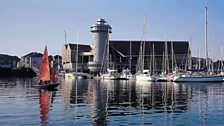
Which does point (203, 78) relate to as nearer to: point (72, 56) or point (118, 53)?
point (118, 53)

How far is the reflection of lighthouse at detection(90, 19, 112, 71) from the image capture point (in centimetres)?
13025

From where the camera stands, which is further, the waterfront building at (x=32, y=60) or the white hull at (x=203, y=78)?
the waterfront building at (x=32, y=60)

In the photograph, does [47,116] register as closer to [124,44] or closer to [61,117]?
[61,117]

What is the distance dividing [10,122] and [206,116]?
40.4 ft

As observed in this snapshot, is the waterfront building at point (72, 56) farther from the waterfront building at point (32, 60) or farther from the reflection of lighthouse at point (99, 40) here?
the waterfront building at point (32, 60)

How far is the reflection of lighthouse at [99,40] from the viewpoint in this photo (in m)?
130

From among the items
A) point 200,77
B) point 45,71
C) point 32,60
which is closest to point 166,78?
point 200,77

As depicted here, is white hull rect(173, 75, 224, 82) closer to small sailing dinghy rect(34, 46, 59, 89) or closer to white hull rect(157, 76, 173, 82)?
white hull rect(157, 76, 173, 82)

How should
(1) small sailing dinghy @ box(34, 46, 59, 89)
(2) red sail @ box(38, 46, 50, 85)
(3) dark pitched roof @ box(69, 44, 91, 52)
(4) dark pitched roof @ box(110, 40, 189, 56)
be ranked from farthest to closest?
(3) dark pitched roof @ box(69, 44, 91, 52) < (4) dark pitched roof @ box(110, 40, 189, 56) < (2) red sail @ box(38, 46, 50, 85) < (1) small sailing dinghy @ box(34, 46, 59, 89)

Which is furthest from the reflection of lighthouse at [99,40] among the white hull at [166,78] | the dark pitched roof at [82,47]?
the white hull at [166,78]

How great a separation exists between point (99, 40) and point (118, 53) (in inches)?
381

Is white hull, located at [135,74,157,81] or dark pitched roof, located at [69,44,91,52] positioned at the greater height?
dark pitched roof, located at [69,44,91,52]

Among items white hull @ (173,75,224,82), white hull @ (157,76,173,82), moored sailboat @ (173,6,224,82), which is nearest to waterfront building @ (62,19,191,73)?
white hull @ (157,76,173,82)

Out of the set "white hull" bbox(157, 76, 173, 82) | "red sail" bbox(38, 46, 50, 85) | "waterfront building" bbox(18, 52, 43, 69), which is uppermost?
"waterfront building" bbox(18, 52, 43, 69)
